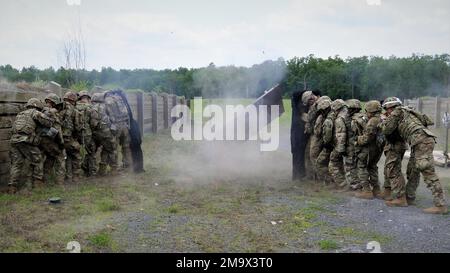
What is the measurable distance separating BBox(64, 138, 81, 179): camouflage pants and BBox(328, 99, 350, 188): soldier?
5227 millimetres

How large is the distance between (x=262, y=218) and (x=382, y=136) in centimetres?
280

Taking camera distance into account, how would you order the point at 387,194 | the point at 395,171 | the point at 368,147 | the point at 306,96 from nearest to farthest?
the point at 395,171
the point at 387,194
the point at 368,147
the point at 306,96

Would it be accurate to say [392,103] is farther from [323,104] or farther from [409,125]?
[323,104]

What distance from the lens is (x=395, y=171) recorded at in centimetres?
762

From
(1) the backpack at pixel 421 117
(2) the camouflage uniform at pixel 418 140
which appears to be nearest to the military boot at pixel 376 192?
(2) the camouflage uniform at pixel 418 140

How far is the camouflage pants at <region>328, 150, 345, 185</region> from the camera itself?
877cm

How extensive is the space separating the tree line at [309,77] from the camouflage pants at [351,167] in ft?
24.4

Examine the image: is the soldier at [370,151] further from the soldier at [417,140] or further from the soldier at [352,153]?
the soldier at [417,140]

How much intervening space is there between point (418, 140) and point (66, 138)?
665 centimetres

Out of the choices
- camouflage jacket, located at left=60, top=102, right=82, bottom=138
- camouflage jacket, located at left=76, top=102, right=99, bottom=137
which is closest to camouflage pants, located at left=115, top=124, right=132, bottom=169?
camouflage jacket, located at left=76, top=102, right=99, bottom=137

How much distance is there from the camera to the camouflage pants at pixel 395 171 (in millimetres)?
7582

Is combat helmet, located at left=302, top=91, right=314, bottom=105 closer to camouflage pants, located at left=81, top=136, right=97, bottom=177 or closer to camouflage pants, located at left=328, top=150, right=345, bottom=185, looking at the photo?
camouflage pants, located at left=328, top=150, right=345, bottom=185

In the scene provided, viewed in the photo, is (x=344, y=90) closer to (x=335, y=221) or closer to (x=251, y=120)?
(x=251, y=120)

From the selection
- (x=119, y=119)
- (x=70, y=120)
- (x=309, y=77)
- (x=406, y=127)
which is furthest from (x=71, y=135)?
(x=309, y=77)
